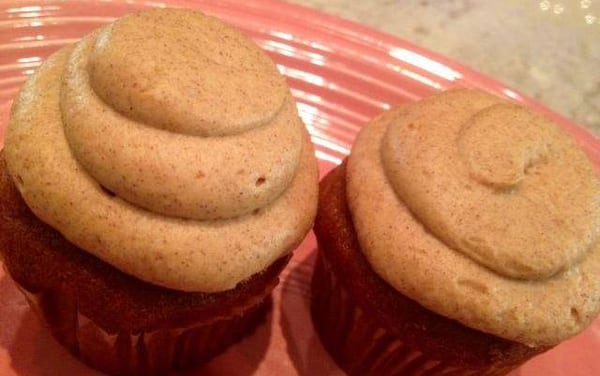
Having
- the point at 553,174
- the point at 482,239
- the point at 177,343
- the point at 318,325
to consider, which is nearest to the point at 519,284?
the point at 482,239

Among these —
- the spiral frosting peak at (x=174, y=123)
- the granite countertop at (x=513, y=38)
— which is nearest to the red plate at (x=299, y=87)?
the granite countertop at (x=513, y=38)

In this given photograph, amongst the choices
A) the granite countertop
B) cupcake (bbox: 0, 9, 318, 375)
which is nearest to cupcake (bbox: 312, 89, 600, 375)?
cupcake (bbox: 0, 9, 318, 375)

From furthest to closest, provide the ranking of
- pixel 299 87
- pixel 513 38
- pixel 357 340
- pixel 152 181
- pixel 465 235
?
pixel 513 38
pixel 299 87
pixel 357 340
pixel 465 235
pixel 152 181

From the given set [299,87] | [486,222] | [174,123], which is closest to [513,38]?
[299,87]

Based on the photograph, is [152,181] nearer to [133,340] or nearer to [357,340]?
[133,340]

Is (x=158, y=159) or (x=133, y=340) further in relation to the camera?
(x=133, y=340)

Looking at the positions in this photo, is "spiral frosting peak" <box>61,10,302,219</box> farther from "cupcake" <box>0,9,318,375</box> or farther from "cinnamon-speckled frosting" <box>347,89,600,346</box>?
"cinnamon-speckled frosting" <box>347,89,600,346</box>

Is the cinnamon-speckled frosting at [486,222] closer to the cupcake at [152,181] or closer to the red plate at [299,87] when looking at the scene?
the cupcake at [152,181]
